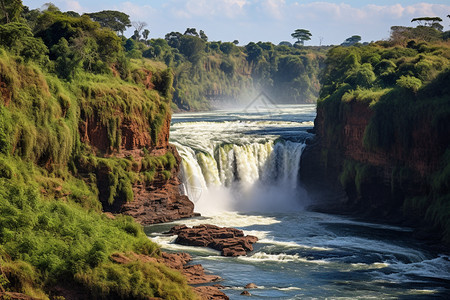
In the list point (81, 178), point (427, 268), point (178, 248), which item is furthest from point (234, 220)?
point (427, 268)

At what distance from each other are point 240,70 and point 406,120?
11874cm

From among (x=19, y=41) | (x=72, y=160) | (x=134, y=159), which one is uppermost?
(x=19, y=41)

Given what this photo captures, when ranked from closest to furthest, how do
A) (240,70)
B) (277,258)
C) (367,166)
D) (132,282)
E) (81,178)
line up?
(132,282) → (277,258) → (81,178) → (367,166) → (240,70)

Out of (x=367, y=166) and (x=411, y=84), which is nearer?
(x=411, y=84)

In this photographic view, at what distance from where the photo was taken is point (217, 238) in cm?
3678

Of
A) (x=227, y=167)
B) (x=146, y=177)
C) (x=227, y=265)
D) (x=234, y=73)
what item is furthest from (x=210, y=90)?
(x=227, y=265)

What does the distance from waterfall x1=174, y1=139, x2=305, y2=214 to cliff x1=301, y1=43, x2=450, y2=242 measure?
5.39 feet

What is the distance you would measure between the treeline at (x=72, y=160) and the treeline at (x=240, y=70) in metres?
88.1

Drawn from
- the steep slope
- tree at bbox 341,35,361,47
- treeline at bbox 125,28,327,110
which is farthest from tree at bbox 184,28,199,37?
the steep slope

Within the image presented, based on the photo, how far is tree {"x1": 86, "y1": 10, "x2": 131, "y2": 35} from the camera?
9362 centimetres

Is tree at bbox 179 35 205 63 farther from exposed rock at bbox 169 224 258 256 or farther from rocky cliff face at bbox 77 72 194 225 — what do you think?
exposed rock at bbox 169 224 258 256

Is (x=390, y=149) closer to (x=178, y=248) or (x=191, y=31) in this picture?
(x=178, y=248)

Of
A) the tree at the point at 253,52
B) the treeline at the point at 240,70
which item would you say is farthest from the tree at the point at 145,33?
the tree at the point at 253,52

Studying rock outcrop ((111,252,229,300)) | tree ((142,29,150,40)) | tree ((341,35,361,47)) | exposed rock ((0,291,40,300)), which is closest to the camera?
exposed rock ((0,291,40,300))
